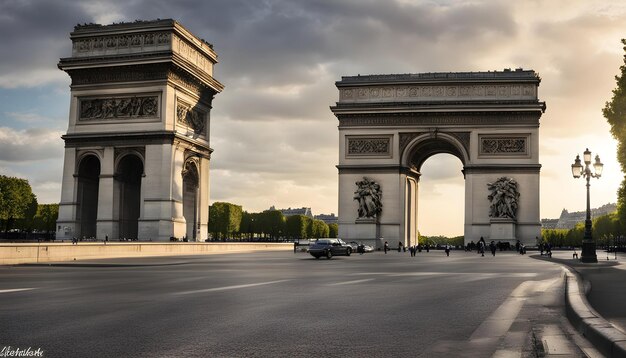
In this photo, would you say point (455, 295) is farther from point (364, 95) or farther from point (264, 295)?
point (364, 95)

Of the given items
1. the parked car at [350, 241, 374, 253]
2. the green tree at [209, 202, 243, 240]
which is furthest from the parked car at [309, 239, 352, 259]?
the green tree at [209, 202, 243, 240]

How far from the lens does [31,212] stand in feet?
330

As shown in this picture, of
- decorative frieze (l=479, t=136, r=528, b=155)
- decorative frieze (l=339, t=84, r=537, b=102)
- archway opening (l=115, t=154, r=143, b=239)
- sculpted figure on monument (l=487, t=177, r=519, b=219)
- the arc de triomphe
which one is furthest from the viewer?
decorative frieze (l=339, t=84, r=537, b=102)

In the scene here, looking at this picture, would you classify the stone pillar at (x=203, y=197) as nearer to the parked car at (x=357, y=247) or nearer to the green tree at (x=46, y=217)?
the parked car at (x=357, y=247)

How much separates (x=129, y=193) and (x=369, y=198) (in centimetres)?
1955

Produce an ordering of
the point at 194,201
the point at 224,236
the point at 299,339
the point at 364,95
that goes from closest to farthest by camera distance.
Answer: the point at 299,339 < the point at 194,201 < the point at 364,95 < the point at 224,236

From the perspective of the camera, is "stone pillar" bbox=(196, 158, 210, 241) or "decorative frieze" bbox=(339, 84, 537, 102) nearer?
"stone pillar" bbox=(196, 158, 210, 241)

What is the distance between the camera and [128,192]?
5503cm

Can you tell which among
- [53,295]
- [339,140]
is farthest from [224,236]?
[53,295]

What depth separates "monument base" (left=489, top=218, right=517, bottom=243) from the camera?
190 ft

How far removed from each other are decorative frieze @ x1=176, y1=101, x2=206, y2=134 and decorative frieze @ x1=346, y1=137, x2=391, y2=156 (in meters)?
12.5

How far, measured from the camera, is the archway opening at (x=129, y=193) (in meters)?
53.5

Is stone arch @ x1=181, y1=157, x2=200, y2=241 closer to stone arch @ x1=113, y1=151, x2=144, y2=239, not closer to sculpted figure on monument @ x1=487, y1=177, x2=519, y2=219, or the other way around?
stone arch @ x1=113, y1=151, x2=144, y2=239

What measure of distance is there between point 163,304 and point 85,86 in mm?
45560
